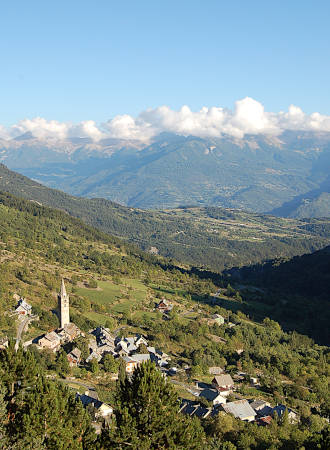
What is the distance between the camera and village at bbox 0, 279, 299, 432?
6100cm

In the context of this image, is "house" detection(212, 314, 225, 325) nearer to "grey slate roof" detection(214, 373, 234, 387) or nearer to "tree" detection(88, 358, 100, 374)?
"grey slate roof" detection(214, 373, 234, 387)

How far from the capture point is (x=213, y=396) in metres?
66.4

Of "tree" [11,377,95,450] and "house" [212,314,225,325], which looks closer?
"tree" [11,377,95,450]

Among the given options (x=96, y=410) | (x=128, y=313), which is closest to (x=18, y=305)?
(x=128, y=313)

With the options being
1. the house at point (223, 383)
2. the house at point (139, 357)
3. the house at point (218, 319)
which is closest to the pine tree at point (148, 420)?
the house at point (223, 383)

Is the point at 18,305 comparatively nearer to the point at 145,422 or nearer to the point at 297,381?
the point at 297,381

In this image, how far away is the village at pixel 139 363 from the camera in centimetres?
6100

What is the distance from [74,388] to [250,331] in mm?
62747

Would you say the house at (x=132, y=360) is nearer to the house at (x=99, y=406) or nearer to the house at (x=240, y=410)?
the house at (x=99, y=406)

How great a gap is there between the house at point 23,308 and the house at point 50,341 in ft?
43.1

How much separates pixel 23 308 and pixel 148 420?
6734cm

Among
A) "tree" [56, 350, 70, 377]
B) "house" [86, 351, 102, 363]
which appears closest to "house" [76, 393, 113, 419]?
"tree" [56, 350, 70, 377]

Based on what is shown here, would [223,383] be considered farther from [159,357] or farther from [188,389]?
[159,357]

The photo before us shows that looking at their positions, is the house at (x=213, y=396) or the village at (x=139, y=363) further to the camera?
the house at (x=213, y=396)
